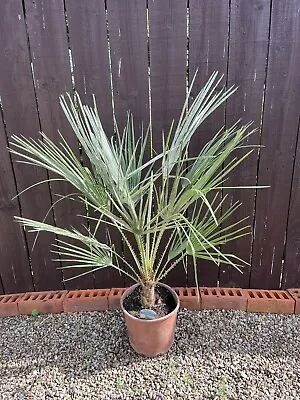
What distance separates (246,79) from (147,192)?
65cm

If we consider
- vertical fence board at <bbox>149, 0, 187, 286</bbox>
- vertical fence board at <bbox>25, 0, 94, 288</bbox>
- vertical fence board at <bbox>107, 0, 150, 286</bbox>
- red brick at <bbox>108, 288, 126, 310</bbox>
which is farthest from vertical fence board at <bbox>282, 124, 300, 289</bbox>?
vertical fence board at <bbox>25, 0, 94, 288</bbox>

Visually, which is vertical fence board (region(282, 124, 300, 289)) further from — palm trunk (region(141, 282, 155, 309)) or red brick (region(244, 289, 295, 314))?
palm trunk (region(141, 282, 155, 309))

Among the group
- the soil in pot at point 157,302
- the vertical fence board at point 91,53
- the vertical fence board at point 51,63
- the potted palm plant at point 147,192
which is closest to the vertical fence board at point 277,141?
the potted palm plant at point 147,192

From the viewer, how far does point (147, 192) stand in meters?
1.59

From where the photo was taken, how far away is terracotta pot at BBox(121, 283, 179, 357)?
147cm

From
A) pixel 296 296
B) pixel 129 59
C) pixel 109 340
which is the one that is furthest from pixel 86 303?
pixel 129 59

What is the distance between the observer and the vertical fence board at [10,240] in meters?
1.72

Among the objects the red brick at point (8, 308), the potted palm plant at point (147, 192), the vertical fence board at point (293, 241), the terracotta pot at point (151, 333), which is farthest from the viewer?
the red brick at point (8, 308)

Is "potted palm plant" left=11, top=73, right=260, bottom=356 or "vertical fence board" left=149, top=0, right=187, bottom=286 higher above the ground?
"vertical fence board" left=149, top=0, right=187, bottom=286

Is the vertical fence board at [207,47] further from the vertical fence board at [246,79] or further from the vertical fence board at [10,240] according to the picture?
A: the vertical fence board at [10,240]

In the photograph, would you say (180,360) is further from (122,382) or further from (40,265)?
(40,265)

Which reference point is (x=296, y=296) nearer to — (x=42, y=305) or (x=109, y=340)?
(x=109, y=340)

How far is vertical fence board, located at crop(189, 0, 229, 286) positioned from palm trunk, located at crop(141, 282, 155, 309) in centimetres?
64

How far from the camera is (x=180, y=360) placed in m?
1.53
